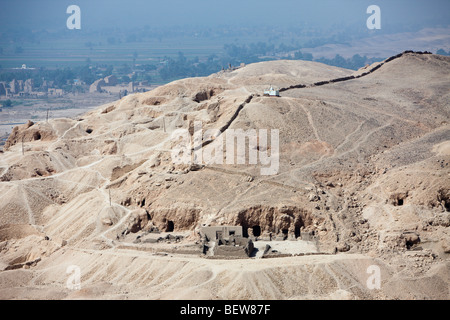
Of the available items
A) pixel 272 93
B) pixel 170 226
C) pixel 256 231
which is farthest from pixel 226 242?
pixel 272 93

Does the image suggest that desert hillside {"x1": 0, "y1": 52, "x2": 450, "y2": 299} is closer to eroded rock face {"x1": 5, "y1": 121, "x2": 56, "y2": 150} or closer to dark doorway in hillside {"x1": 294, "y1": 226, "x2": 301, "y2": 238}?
dark doorway in hillside {"x1": 294, "y1": 226, "x2": 301, "y2": 238}

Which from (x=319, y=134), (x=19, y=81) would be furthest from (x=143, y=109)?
(x=19, y=81)

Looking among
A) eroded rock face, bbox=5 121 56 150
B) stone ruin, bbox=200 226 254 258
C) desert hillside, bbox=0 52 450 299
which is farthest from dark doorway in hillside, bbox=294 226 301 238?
eroded rock face, bbox=5 121 56 150

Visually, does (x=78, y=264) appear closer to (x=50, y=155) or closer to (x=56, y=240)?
(x=56, y=240)

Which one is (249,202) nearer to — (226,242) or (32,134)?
(226,242)

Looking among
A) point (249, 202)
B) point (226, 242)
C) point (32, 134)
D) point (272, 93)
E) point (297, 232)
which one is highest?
point (272, 93)

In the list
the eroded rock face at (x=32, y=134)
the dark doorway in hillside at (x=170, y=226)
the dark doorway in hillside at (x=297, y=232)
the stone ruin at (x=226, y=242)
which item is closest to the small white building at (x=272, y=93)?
the dark doorway in hillside at (x=170, y=226)

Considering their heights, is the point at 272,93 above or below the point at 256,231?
above

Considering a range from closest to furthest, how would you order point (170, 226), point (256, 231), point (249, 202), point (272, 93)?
point (256, 231) → point (249, 202) → point (170, 226) → point (272, 93)
